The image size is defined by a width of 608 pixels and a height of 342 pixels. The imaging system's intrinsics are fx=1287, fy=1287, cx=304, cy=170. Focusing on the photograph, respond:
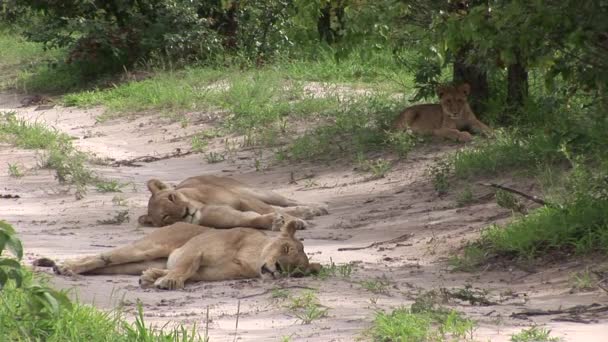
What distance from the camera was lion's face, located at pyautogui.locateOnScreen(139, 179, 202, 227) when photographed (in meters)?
9.32

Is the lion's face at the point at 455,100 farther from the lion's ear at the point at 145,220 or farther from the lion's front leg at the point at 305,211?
the lion's ear at the point at 145,220

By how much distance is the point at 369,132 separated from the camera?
41.6ft

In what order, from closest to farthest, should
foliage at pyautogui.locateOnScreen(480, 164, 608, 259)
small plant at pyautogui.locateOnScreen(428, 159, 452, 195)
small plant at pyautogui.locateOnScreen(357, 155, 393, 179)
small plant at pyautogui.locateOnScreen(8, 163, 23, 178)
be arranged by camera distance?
foliage at pyautogui.locateOnScreen(480, 164, 608, 259), small plant at pyautogui.locateOnScreen(428, 159, 452, 195), small plant at pyautogui.locateOnScreen(357, 155, 393, 179), small plant at pyautogui.locateOnScreen(8, 163, 23, 178)

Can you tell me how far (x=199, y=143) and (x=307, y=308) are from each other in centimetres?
770

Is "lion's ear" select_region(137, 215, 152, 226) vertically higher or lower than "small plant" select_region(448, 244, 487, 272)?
lower

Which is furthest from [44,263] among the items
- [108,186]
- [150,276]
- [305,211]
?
[108,186]

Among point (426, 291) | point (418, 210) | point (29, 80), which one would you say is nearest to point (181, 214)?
point (418, 210)

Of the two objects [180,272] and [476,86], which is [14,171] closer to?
[476,86]

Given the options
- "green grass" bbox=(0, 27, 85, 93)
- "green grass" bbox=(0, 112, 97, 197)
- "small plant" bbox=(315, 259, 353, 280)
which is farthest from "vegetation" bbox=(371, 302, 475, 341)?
"green grass" bbox=(0, 27, 85, 93)

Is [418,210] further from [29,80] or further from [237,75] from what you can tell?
[29,80]

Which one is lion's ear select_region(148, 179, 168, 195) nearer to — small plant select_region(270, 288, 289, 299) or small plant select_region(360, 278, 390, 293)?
small plant select_region(360, 278, 390, 293)

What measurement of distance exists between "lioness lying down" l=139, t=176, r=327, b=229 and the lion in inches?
94.4

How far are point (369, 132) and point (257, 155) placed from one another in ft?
3.89

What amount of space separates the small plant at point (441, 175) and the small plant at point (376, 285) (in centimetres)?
316
